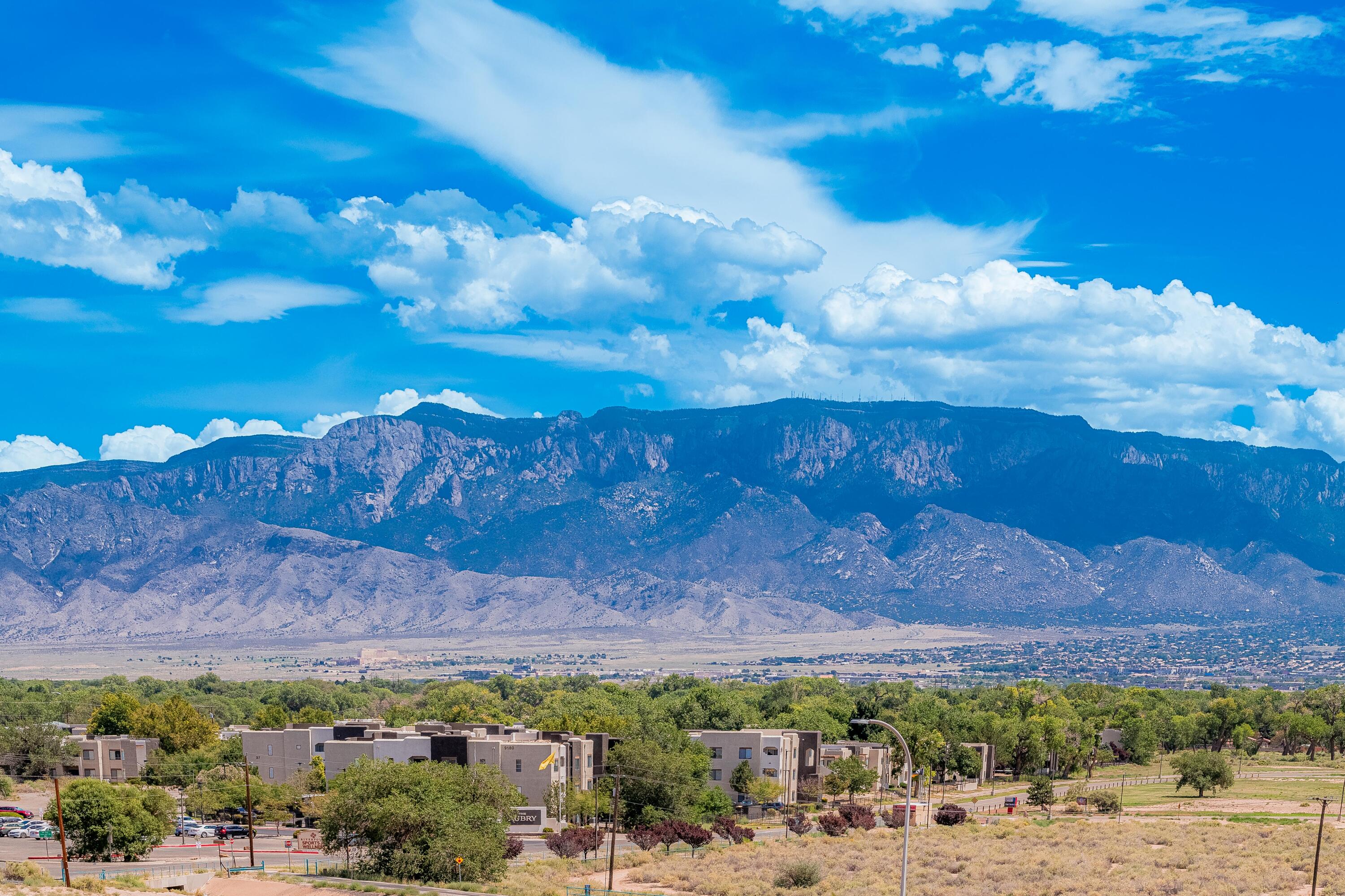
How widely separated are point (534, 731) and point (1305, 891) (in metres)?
53.2

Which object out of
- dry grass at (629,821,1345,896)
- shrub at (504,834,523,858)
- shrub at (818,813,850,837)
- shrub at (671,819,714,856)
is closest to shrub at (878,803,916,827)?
shrub at (818,813,850,837)

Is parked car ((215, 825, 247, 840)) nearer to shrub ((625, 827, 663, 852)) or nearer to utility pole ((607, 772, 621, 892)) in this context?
utility pole ((607, 772, 621, 892))

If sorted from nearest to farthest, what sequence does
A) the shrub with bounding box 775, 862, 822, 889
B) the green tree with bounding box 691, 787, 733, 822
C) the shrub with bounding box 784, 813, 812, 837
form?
1. the shrub with bounding box 775, 862, 822, 889
2. the shrub with bounding box 784, 813, 812, 837
3. the green tree with bounding box 691, 787, 733, 822

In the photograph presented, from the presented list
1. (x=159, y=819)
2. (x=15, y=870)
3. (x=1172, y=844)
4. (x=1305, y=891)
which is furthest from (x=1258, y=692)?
(x=15, y=870)

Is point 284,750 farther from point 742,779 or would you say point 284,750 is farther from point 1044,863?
point 1044,863

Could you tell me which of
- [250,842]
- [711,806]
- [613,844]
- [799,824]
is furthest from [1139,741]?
[250,842]

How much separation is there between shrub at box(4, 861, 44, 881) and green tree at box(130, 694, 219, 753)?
57227 mm

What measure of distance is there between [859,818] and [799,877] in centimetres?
2370

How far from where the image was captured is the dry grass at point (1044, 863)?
6047cm

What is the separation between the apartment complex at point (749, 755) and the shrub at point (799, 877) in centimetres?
3351

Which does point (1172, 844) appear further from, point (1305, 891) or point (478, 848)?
point (478, 848)

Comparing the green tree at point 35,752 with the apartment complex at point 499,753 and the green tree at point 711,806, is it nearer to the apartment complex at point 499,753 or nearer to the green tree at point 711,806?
the apartment complex at point 499,753

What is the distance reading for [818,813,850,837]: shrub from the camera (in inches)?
3216

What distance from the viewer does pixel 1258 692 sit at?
609 feet
